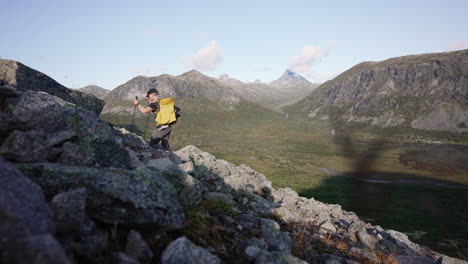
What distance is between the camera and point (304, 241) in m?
8.07

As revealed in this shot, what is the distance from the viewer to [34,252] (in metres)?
2.53

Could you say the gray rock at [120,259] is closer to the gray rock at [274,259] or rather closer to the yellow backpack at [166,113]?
the gray rock at [274,259]

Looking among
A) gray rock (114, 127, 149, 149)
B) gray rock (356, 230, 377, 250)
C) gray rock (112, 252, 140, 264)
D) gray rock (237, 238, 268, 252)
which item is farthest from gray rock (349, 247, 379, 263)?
gray rock (114, 127, 149, 149)

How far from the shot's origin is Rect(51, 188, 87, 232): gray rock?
11.6 feet

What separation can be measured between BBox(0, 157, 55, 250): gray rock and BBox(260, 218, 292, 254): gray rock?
15.7 ft

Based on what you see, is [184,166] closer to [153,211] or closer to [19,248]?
[153,211]

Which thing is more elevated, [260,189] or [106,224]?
[106,224]

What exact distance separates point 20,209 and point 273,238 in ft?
17.6

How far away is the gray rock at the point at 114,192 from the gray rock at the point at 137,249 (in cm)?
36

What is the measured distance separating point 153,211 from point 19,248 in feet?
7.33

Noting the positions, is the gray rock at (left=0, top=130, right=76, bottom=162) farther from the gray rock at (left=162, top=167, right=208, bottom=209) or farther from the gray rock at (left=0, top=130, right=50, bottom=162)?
the gray rock at (left=162, top=167, right=208, bottom=209)

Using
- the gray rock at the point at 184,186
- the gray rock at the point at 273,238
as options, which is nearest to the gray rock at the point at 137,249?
the gray rock at the point at 184,186

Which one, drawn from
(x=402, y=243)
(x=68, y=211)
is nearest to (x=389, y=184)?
(x=402, y=243)

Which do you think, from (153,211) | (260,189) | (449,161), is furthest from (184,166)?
(449,161)
